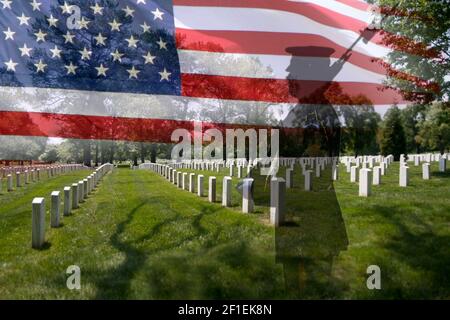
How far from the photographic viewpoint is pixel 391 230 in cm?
750

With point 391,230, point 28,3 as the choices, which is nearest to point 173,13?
point 28,3

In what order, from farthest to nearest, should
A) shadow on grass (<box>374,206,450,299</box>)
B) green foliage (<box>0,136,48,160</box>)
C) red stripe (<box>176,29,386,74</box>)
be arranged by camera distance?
green foliage (<box>0,136,48,160</box>) < red stripe (<box>176,29,386,74</box>) < shadow on grass (<box>374,206,450,299</box>)

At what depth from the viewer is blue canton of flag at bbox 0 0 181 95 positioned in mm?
12906

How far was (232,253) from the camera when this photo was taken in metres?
6.74

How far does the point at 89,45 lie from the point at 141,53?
1.66 metres

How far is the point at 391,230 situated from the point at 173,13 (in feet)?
27.6

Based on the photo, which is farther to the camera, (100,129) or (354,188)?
(100,129)

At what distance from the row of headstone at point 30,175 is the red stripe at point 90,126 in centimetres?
238

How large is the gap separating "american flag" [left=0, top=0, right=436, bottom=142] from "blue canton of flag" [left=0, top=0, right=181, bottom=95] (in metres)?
0.03

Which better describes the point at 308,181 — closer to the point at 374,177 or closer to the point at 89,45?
the point at 374,177

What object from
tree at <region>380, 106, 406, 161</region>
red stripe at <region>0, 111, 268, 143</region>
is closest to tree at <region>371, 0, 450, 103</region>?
red stripe at <region>0, 111, 268, 143</region>

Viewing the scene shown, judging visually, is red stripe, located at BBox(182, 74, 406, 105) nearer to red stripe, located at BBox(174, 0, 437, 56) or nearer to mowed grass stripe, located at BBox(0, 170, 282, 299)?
red stripe, located at BBox(174, 0, 437, 56)

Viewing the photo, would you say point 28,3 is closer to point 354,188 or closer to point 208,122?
point 354,188

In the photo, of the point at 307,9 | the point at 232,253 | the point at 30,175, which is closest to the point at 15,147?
the point at 30,175
